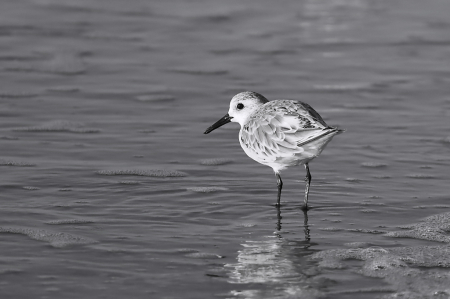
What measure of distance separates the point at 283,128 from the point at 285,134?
0.28ft

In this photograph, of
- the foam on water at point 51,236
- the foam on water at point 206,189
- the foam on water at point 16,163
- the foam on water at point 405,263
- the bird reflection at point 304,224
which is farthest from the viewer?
the foam on water at point 16,163

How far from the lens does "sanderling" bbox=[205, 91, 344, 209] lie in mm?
7752

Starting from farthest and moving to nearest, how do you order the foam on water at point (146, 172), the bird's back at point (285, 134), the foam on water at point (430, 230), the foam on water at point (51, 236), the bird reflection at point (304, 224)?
1. the foam on water at point (146, 172)
2. the bird's back at point (285, 134)
3. the bird reflection at point (304, 224)
4. the foam on water at point (430, 230)
5. the foam on water at point (51, 236)

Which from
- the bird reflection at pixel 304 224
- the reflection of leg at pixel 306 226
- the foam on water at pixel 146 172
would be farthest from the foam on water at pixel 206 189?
the reflection of leg at pixel 306 226

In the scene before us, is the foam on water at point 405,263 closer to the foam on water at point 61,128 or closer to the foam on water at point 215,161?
the foam on water at point 215,161

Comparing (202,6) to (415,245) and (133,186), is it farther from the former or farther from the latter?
(415,245)

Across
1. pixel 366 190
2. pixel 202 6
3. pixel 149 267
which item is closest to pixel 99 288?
pixel 149 267

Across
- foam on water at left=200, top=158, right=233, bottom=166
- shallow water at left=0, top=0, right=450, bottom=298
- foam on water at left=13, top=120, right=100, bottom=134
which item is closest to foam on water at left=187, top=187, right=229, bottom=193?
shallow water at left=0, top=0, right=450, bottom=298

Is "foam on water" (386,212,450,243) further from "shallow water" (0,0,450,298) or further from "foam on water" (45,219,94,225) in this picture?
"foam on water" (45,219,94,225)

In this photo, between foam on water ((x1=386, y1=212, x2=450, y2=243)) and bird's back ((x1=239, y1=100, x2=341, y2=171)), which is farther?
bird's back ((x1=239, y1=100, x2=341, y2=171))

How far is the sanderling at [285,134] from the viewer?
775 centimetres

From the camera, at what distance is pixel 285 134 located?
7.91 metres

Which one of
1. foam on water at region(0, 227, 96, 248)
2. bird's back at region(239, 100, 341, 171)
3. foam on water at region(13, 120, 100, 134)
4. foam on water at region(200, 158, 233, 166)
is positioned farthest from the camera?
foam on water at region(13, 120, 100, 134)

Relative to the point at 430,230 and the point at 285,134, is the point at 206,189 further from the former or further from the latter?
the point at 430,230
